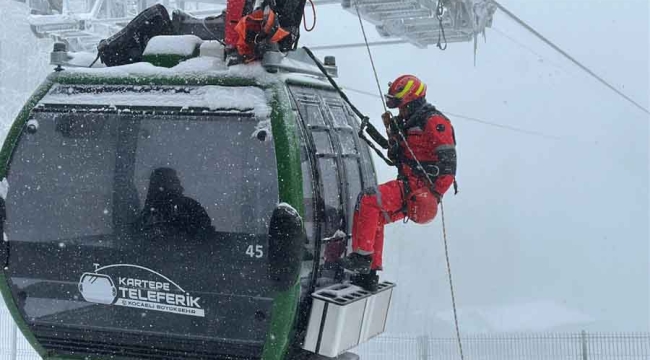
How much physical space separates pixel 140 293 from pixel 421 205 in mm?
1721

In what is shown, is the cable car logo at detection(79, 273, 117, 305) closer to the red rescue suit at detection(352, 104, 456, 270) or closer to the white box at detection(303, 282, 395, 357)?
the white box at detection(303, 282, 395, 357)

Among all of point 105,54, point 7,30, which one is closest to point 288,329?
point 105,54

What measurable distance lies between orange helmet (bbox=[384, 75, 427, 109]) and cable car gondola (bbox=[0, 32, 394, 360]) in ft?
1.57

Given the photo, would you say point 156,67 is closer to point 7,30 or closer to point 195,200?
point 195,200

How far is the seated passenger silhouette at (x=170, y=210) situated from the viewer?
15.2ft

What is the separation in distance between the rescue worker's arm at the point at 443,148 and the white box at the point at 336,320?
834 millimetres

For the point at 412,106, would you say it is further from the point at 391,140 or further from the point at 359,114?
the point at 359,114

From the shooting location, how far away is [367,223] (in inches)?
197

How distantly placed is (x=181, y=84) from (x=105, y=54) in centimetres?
84

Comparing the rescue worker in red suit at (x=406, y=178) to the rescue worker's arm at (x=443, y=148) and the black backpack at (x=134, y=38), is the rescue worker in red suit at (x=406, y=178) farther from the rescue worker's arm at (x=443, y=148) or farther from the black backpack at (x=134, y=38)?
the black backpack at (x=134, y=38)

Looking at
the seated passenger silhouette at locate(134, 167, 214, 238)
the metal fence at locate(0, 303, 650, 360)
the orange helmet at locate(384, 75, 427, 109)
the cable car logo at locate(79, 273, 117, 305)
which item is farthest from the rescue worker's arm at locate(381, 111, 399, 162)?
the metal fence at locate(0, 303, 650, 360)

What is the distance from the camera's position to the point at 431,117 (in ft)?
17.4

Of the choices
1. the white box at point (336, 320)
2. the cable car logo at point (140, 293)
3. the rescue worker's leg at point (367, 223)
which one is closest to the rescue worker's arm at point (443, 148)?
the rescue worker's leg at point (367, 223)

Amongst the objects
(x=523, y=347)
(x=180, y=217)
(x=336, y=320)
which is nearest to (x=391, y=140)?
(x=336, y=320)
